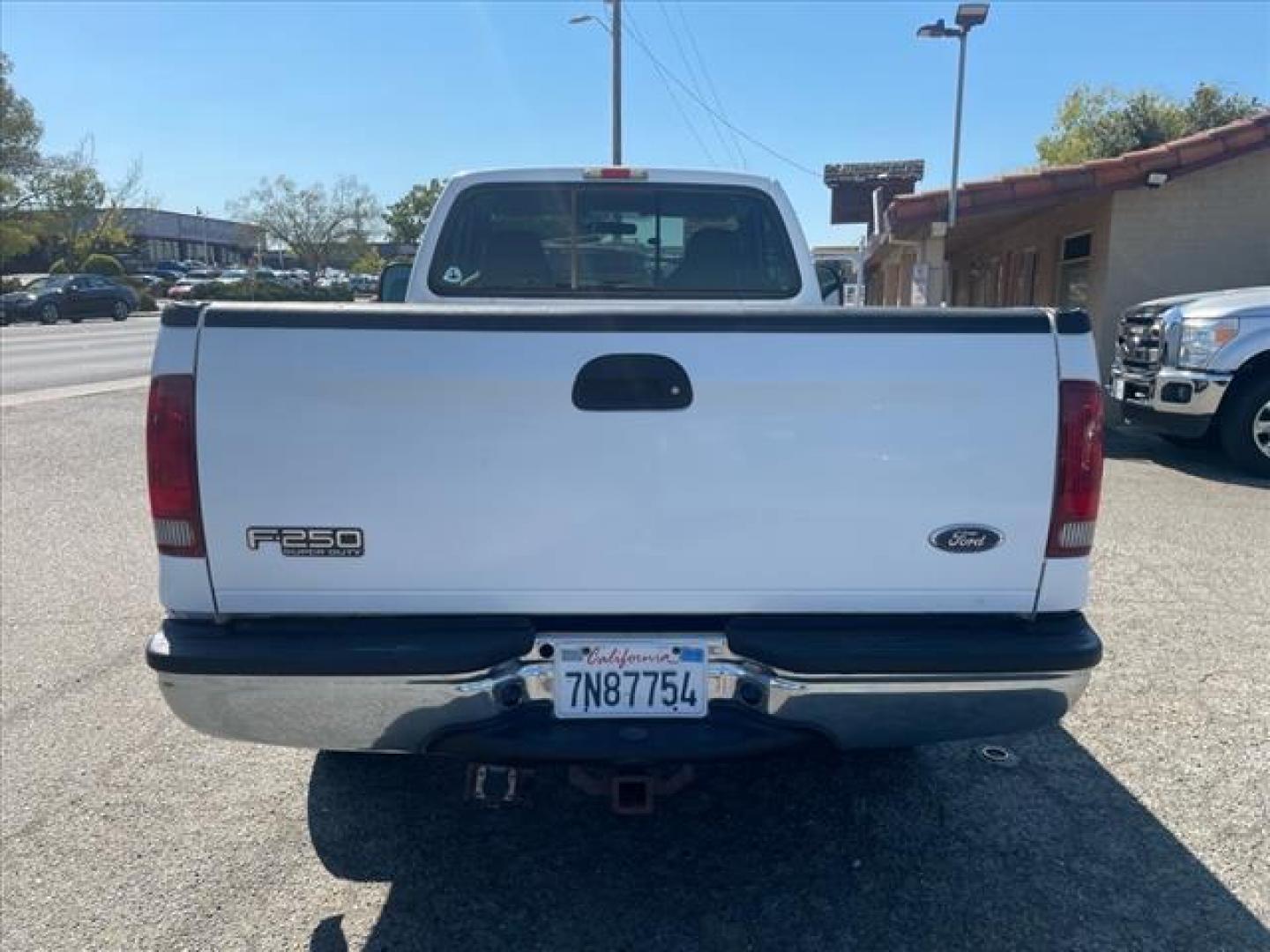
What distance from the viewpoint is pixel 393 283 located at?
14.8 feet

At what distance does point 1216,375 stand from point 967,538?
24.4 ft

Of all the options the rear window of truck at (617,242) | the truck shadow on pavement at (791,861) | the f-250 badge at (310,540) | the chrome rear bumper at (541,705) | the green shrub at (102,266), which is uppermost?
the green shrub at (102,266)

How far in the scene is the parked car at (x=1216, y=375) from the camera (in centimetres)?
819

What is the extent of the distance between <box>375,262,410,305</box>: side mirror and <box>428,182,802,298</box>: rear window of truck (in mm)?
236

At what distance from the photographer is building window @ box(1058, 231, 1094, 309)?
41.1ft

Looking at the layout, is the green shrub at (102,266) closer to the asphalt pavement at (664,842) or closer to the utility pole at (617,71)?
the utility pole at (617,71)

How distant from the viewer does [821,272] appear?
485 centimetres

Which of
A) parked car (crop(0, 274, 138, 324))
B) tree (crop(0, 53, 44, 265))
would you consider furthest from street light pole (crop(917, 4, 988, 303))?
tree (crop(0, 53, 44, 265))

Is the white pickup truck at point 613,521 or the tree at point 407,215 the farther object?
the tree at point 407,215

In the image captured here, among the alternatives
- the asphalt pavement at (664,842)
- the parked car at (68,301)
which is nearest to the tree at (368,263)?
the parked car at (68,301)

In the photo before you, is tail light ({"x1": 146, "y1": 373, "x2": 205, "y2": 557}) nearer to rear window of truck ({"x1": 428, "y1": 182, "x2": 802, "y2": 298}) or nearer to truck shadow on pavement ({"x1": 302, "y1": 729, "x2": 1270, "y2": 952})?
truck shadow on pavement ({"x1": 302, "y1": 729, "x2": 1270, "y2": 952})

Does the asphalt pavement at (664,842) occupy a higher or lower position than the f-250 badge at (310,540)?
lower

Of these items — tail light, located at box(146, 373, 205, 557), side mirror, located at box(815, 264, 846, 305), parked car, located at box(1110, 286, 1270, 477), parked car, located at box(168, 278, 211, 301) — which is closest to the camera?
tail light, located at box(146, 373, 205, 557)

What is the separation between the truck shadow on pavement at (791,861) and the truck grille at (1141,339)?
6.75 m
